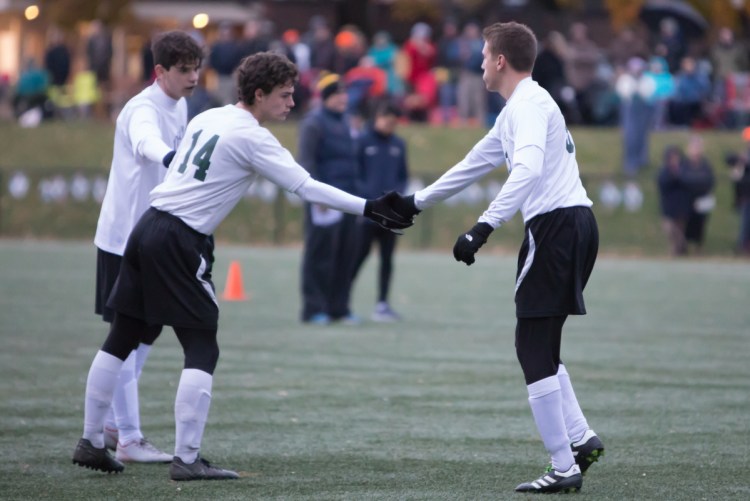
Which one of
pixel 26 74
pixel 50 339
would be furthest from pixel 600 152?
pixel 50 339

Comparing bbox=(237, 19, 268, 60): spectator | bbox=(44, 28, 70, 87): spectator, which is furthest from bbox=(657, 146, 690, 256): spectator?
bbox=(44, 28, 70, 87): spectator

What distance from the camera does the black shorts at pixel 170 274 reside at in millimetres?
6340

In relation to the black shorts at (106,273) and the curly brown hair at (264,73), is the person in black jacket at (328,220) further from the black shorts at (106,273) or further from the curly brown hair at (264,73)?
the curly brown hair at (264,73)

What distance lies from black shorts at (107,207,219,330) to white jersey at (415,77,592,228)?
1105mm

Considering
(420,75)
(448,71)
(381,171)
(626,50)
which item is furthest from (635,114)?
(381,171)

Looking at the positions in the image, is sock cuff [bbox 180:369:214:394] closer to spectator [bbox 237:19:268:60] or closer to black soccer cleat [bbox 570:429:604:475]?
black soccer cleat [bbox 570:429:604:475]

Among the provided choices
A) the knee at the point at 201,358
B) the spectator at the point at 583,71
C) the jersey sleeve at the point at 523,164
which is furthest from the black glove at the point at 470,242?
the spectator at the point at 583,71

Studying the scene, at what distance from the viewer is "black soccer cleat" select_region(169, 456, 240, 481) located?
6398mm

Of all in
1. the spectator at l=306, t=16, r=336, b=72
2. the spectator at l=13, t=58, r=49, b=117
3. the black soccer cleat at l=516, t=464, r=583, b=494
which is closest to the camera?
the black soccer cleat at l=516, t=464, r=583, b=494

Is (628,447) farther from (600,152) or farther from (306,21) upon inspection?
(306,21)

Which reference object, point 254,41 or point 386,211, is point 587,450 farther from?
point 254,41

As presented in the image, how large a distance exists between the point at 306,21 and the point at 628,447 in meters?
32.7

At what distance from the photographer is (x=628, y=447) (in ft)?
24.3

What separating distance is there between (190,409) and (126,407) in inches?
36.2
